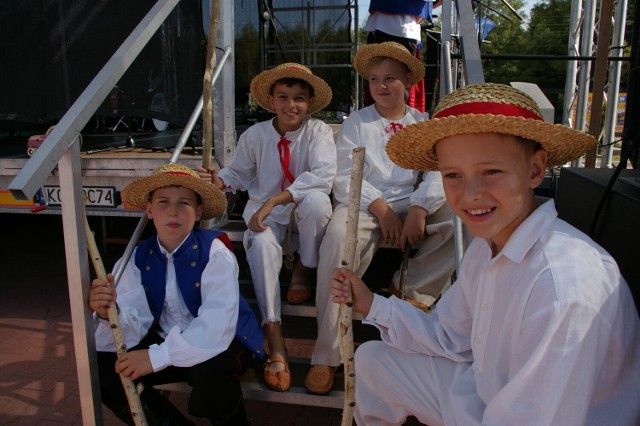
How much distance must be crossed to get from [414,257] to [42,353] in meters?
2.43

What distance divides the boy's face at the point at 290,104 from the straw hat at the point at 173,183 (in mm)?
761

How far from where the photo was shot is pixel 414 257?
2.82m

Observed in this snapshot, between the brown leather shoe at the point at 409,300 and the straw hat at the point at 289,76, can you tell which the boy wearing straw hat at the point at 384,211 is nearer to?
the brown leather shoe at the point at 409,300

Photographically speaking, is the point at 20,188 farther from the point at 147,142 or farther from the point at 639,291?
the point at 147,142

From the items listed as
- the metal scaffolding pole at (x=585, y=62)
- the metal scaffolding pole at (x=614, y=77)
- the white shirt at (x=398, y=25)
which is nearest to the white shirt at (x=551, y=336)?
the white shirt at (x=398, y=25)

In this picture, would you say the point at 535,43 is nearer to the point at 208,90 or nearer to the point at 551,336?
the point at 208,90

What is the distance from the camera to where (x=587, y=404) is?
4.03ft

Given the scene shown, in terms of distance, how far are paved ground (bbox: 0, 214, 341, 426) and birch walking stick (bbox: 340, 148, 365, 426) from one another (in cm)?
91

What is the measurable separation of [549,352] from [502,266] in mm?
321

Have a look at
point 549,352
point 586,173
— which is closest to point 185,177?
point 549,352

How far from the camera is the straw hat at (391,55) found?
3006 mm

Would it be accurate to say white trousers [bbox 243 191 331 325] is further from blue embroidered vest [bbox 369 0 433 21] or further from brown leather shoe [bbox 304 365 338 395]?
blue embroidered vest [bbox 369 0 433 21]

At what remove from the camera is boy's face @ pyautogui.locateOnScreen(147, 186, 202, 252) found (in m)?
2.39

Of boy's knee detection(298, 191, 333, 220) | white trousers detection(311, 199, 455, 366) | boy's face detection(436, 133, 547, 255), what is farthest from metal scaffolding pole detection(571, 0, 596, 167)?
boy's face detection(436, 133, 547, 255)
